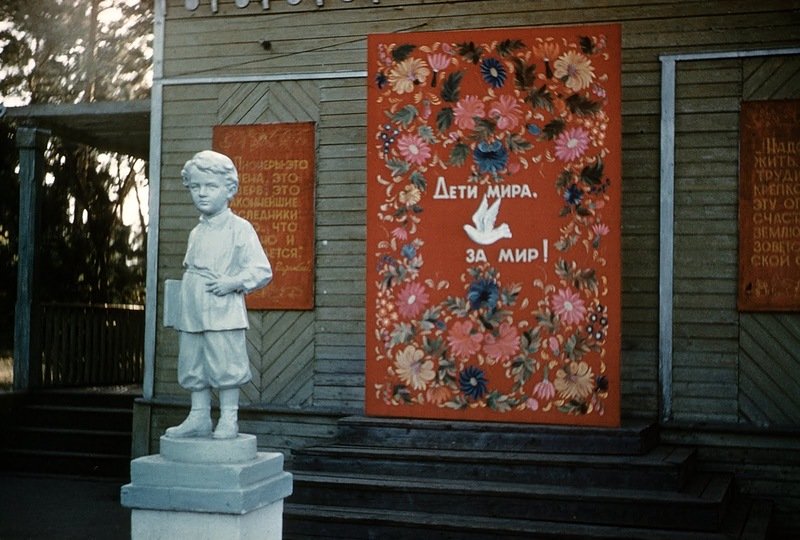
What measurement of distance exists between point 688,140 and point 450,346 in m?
2.51

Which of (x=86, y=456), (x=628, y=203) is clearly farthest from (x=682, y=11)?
(x=86, y=456)

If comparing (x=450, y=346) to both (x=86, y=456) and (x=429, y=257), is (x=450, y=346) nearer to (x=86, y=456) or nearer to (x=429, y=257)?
(x=429, y=257)

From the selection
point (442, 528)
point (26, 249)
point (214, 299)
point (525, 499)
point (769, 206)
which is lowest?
point (442, 528)

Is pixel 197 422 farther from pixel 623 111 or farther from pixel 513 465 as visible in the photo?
pixel 623 111

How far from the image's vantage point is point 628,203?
8953 millimetres

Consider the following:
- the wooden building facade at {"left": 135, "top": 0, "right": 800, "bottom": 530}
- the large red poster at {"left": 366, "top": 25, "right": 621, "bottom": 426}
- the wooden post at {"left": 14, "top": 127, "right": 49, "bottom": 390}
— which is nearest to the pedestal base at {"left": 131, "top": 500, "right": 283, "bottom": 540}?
the large red poster at {"left": 366, "top": 25, "right": 621, "bottom": 426}

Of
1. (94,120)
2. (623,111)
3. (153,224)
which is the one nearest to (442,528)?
(623,111)

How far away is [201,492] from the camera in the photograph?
5.33 meters

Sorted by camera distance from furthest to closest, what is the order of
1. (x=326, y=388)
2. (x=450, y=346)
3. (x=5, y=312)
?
(x=5, y=312) → (x=326, y=388) → (x=450, y=346)

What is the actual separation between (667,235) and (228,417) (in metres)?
4.44

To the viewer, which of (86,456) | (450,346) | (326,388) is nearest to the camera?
(450,346)

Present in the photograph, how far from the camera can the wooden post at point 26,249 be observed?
11.7 meters

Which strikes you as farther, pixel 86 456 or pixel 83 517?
pixel 86 456

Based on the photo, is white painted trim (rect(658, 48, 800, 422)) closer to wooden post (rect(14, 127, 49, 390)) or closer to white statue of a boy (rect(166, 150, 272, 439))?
white statue of a boy (rect(166, 150, 272, 439))
